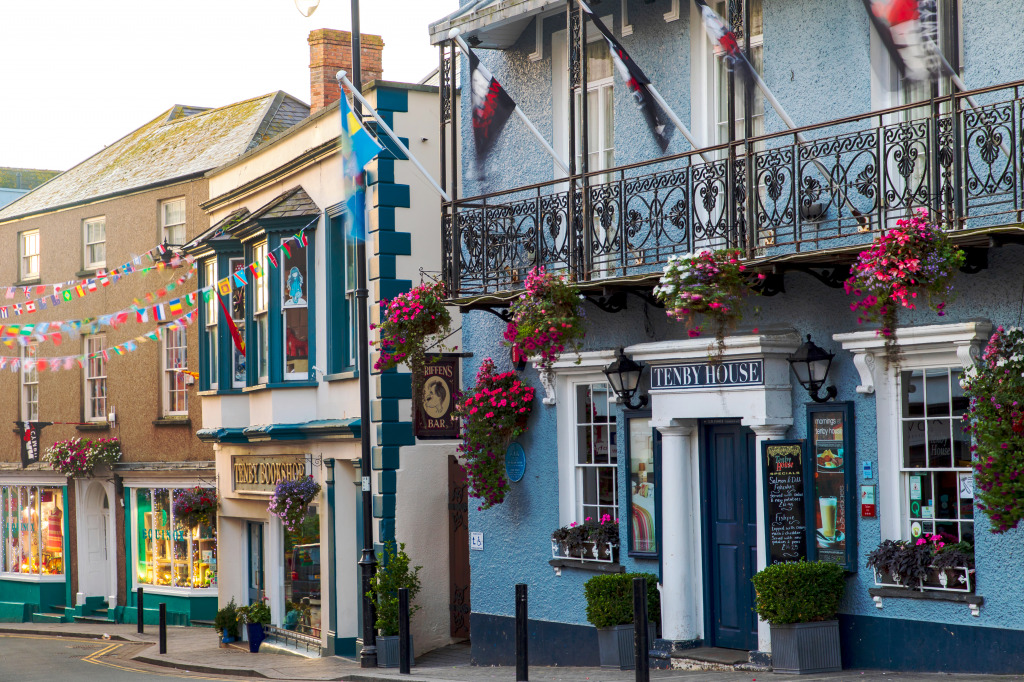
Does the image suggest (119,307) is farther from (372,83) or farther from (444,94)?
(444,94)

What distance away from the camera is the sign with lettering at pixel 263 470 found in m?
18.9

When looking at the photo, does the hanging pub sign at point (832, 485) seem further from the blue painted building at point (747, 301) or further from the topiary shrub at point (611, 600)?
the topiary shrub at point (611, 600)

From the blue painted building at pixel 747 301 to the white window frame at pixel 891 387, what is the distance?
19mm

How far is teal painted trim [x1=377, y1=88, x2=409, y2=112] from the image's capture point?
56.0ft

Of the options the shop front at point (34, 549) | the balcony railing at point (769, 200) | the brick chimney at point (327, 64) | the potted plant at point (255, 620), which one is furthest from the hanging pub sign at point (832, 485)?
the shop front at point (34, 549)

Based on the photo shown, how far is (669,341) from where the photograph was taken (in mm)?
12594

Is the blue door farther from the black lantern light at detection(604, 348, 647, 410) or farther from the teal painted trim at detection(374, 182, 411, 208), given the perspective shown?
the teal painted trim at detection(374, 182, 411, 208)

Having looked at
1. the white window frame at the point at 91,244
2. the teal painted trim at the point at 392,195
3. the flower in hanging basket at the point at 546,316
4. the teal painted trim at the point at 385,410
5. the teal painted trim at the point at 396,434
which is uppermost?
the white window frame at the point at 91,244

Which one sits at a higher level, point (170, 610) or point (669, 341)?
point (669, 341)

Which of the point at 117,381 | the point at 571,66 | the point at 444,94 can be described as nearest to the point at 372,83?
the point at 444,94

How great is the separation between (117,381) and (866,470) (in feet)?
62.1

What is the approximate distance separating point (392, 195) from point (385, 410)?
2.83 m

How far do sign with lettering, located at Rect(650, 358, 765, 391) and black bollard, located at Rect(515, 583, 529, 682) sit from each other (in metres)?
2.52

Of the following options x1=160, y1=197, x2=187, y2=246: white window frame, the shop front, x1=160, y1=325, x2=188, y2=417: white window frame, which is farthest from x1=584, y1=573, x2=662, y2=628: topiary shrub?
the shop front
